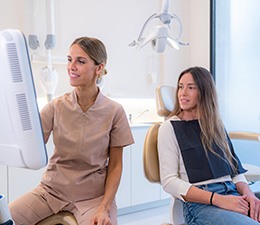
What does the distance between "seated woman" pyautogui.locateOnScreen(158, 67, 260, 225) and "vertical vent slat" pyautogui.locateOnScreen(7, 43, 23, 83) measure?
36.8 inches

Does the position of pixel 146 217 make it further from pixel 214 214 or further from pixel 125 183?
pixel 214 214

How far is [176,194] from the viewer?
1.35 meters

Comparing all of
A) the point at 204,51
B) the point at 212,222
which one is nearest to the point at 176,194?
the point at 212,222

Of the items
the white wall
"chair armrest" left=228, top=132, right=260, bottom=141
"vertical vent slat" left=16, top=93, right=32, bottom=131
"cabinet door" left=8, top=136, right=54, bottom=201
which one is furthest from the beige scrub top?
the white wall

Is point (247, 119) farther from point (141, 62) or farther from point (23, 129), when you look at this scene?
point (23, 129)

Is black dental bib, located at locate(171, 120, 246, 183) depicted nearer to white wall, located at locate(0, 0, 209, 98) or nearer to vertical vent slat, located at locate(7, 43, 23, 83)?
vertical vent slat, located at locate(7, 43, 23, 83)

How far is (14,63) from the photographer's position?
57 cm

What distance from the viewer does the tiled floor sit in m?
2.63

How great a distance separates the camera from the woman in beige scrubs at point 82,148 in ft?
4.11

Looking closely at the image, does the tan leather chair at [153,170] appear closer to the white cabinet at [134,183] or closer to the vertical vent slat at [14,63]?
the vertical vent slat at [14,63]

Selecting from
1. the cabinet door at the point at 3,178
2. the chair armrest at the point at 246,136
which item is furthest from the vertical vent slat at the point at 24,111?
the chair armrest at the point at 246,136

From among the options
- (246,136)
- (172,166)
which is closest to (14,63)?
(172,166)

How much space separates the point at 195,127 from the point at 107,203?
1.83 ft

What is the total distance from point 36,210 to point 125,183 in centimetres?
155
